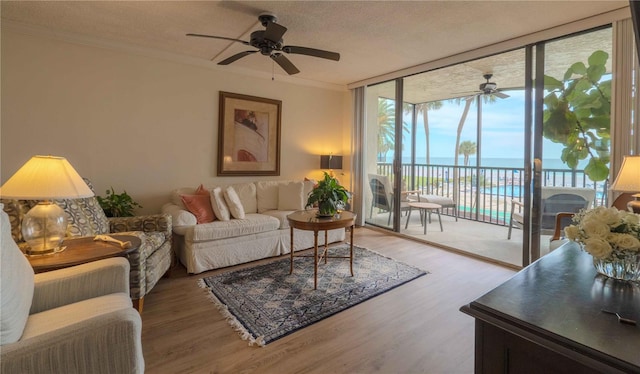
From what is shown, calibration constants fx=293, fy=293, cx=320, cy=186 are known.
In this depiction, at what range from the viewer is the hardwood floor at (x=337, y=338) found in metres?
1.68

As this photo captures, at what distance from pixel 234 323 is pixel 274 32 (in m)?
2.26

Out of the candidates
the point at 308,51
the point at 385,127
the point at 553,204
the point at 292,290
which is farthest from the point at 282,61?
the point at 553,204

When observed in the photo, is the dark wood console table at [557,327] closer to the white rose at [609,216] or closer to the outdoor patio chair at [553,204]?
the white rose at [609,216]

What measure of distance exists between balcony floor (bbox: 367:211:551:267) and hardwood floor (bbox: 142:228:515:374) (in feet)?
3.15

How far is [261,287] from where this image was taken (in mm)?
2674

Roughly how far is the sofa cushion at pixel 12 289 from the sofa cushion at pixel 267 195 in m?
2.83

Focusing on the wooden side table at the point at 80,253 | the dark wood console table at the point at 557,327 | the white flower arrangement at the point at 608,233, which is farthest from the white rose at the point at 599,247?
the wooden side table at the point at 80,253

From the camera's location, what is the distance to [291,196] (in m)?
4.13

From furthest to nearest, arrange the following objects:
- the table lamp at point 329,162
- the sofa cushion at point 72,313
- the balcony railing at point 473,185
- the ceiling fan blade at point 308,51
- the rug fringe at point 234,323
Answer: the balcony railing at point 473,185, the table lamp at point 329,162, the ceiling fan blade at point 308,51, the rug fringe at point 234,323, the sofa cushion at point 72,313

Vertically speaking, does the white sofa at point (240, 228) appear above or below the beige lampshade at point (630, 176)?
below

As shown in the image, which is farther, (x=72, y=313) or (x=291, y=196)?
(x=291, y=196)

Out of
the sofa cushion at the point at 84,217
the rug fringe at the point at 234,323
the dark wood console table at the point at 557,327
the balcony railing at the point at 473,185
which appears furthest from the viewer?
the balcony railing at the point at 473,185

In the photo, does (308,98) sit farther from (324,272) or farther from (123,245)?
(123,245)

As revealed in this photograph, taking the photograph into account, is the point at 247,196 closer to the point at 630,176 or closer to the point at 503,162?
the point at 630,176
